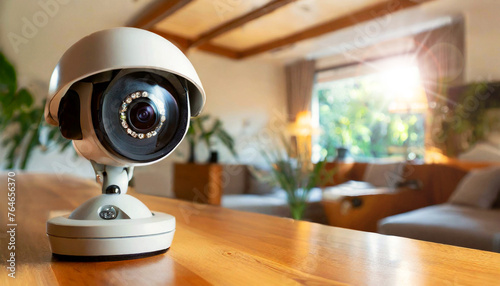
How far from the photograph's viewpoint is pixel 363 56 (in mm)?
5898

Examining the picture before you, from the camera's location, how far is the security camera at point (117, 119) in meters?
0.38

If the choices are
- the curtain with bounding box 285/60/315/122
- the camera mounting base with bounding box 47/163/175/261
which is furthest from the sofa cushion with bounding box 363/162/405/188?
the camera mounting base with bounding box 47/163/175/261

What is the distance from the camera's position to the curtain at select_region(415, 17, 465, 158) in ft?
15.1

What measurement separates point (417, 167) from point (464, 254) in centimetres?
385

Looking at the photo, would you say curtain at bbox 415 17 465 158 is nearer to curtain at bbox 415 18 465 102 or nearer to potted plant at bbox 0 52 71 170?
curtain at bbox 415 18 465 102

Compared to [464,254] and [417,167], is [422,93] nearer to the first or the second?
[417,167]

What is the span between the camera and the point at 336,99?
22.0 ft

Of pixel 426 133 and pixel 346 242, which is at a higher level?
pixel 426 133

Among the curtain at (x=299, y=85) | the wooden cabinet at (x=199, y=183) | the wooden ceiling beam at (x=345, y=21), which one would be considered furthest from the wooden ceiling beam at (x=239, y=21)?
the curtain at (x=299, y=85)

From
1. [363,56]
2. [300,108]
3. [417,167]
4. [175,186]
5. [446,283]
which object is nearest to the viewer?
[446,283]

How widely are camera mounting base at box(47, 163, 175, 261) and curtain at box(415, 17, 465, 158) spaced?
15.5 ft

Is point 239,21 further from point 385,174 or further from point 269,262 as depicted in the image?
point 269,262

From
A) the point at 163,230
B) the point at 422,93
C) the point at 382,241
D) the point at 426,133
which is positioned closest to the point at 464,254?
the point at 382,241

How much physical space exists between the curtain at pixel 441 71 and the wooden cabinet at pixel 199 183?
8.65 ft
